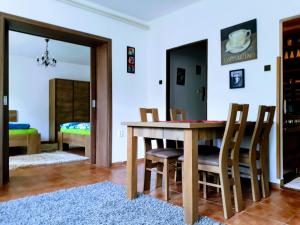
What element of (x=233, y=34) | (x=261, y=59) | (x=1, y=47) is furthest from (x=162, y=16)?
(x=1, y=47)

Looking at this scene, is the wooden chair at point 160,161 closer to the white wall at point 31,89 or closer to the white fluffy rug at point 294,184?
the white fluffy rug at point 294,184

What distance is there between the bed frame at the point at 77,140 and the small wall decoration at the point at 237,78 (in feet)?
9.18

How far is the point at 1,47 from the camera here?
281 centimetres

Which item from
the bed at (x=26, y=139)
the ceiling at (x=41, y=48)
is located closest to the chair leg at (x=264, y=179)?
the bed at (x=26, y=139)

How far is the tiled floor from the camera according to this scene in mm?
1927

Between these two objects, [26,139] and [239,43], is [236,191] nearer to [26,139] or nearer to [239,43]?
[239,43]

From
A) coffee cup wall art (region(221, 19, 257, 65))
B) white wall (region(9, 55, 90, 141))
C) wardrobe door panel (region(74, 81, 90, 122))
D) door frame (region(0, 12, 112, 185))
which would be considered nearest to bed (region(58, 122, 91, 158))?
door frame (region(0, 12, 112, 185))

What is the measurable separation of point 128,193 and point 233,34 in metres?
2.41

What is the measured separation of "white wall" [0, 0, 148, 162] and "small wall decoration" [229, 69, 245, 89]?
169 centimetres

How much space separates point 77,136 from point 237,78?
11.2 feet

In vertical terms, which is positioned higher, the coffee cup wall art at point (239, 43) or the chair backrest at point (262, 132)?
the coffee cup wall art at point (239, 43)

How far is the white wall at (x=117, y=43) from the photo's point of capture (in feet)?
10.4

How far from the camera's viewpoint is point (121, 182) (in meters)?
2.90

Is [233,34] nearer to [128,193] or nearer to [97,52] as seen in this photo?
[97,52]
